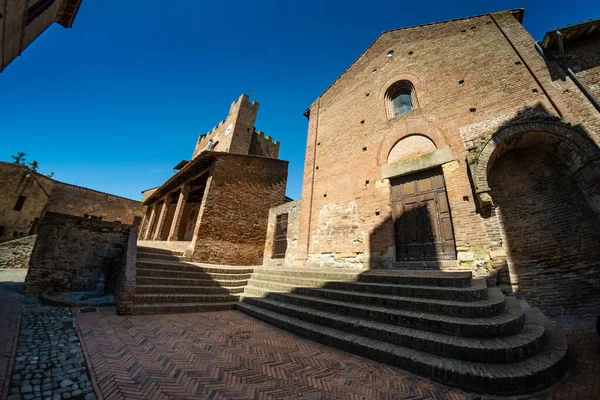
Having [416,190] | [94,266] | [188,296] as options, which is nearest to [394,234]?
[416,190]

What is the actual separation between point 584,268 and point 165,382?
346 inches

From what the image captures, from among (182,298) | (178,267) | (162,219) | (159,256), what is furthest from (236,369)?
(162,219)

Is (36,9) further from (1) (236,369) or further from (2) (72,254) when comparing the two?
(1) (236,369)

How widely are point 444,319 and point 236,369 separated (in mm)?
3187

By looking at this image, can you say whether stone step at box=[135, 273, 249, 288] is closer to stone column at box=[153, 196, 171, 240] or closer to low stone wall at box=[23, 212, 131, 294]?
low stone wall at box=[23, 212, 131, 294]

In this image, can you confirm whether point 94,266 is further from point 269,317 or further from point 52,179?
point 52,179

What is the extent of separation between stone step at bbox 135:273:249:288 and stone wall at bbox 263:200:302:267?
9.24 ft

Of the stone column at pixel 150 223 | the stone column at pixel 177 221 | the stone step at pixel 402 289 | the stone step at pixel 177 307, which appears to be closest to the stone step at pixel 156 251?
the stone step at pixel 177 307

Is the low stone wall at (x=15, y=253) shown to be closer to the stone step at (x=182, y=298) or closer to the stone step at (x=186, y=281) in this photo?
the stone step at (x=186, y=281)

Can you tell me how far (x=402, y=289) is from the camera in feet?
15.1

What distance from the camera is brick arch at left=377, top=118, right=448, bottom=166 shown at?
7.49 metres

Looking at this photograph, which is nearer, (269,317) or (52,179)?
(269,317)

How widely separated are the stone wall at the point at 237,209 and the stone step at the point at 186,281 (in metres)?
3.60

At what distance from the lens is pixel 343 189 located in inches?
366
